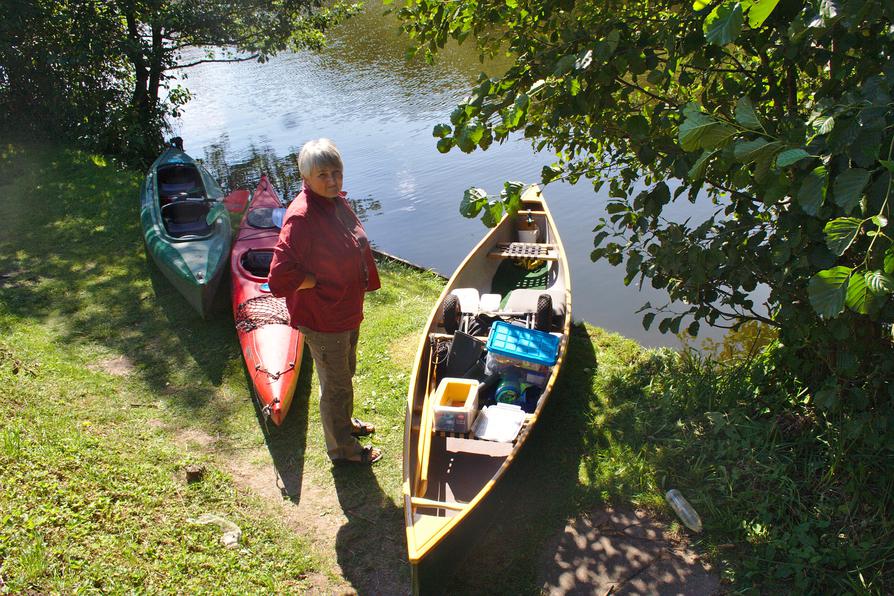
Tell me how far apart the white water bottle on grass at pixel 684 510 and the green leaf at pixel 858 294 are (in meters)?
2.16

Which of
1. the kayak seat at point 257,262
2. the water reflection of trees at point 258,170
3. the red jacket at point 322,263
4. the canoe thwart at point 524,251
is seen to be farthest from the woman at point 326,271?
the water reflection of trees at point 258,170

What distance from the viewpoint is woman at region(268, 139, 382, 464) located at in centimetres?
354

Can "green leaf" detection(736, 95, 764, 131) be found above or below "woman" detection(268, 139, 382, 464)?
above

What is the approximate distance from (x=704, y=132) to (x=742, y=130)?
0.39ft

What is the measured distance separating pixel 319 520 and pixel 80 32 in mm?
10167

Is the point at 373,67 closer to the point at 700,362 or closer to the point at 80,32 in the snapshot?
the point at 80,32

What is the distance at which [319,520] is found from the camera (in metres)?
3.97

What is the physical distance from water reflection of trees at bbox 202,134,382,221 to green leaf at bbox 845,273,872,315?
28.5ft

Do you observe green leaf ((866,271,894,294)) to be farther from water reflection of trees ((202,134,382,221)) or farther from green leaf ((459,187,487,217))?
water reflection of trees ((202,134,382,221))

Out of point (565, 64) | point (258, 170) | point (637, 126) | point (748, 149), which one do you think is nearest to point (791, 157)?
point (748, 149)

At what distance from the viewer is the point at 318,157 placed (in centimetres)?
347

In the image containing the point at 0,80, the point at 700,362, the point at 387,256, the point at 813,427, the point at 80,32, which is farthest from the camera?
the point at 0,80

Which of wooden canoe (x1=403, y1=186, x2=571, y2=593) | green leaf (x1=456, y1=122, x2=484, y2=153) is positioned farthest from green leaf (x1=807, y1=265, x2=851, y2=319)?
wooden canoe (x1=403, y1=186, x2=571, y2=593)

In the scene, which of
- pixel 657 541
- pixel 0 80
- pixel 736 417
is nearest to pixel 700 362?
pixel 736 417
